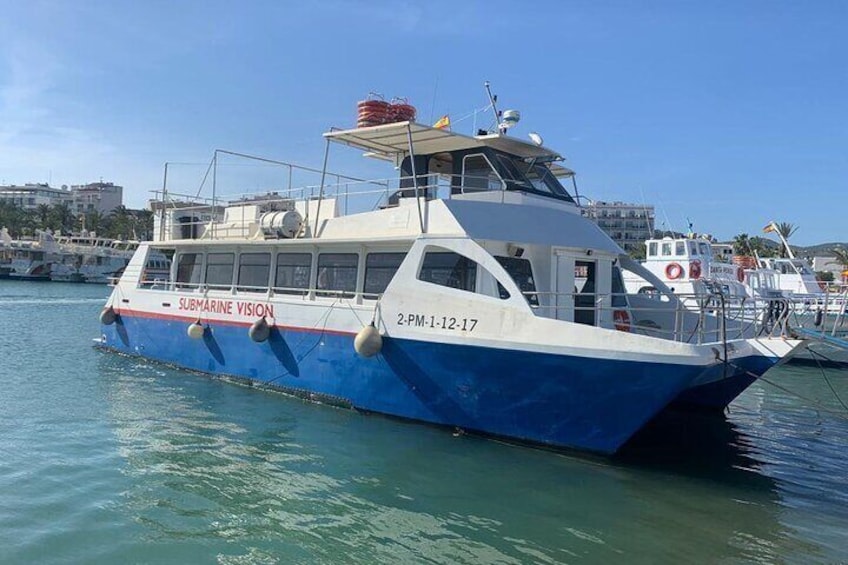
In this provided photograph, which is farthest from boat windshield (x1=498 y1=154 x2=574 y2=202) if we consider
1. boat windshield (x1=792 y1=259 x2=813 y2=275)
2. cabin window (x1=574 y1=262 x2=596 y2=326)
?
boat windshield (x1=792 y1=259 x2=813 y2=275)

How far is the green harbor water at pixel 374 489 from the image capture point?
6.75m

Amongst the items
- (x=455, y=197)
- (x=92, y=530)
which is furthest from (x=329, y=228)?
(x=92, y=530)

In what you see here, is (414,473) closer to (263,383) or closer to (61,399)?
(263,383)

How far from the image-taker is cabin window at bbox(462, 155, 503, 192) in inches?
475

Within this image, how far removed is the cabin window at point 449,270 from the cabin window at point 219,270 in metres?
5.83

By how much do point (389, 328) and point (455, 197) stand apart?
2589 millimetres

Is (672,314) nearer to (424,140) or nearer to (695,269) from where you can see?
(424,140)

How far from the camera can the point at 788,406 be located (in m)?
15.2

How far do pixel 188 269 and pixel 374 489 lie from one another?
10200 mm

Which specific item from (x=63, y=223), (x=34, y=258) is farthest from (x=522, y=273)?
(x=63, y=223)

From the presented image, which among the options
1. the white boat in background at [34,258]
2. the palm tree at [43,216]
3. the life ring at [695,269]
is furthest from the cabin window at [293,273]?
the palm tree at [43,216]

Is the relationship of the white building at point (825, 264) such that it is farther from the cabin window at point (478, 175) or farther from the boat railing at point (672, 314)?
the cabin window at point (478, 175)

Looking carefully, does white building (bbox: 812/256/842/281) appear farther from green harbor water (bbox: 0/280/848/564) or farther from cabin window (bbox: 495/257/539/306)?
cabin window (bbox: 495/257/539/306)

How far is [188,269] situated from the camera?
16562 mm
